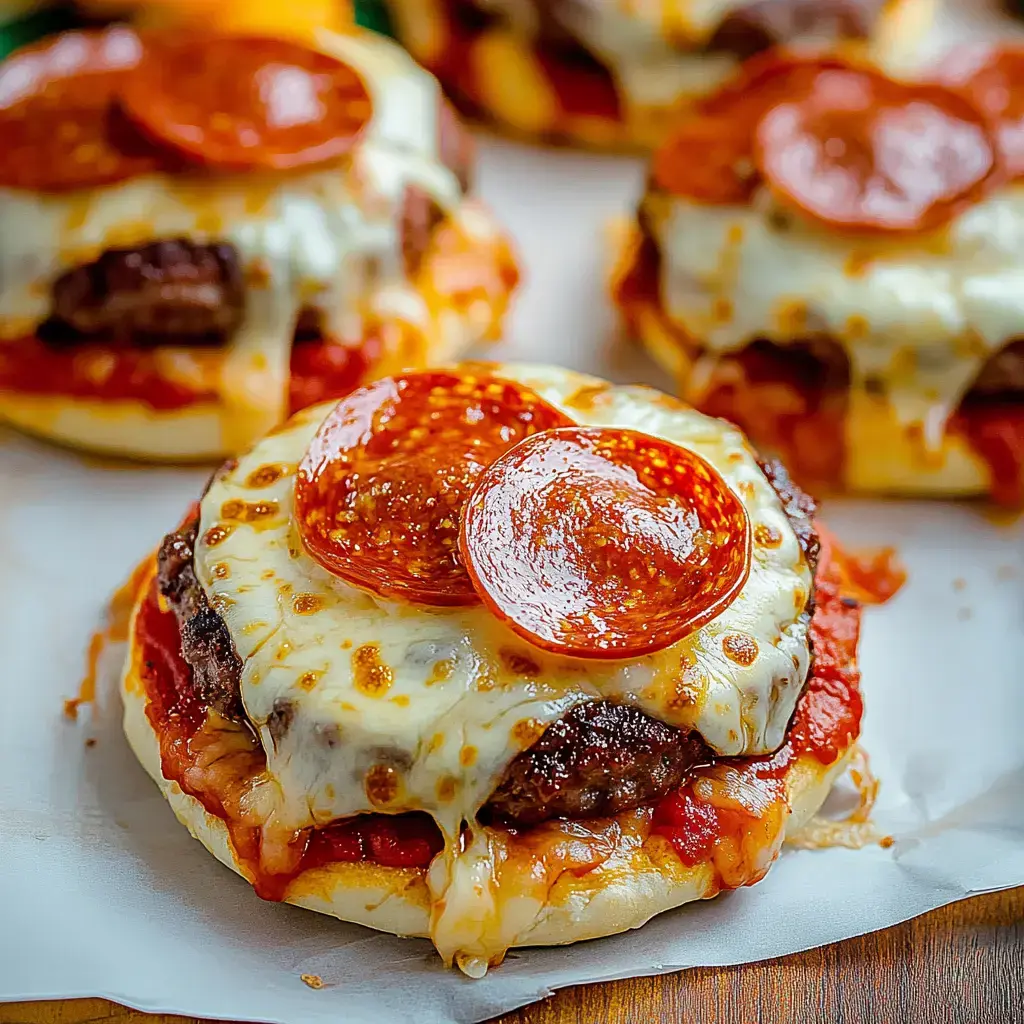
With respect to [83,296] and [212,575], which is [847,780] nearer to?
[212,575]

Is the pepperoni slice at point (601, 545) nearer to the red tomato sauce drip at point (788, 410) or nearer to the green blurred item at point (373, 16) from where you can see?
the red tomato sauce drip at point (788, 410)

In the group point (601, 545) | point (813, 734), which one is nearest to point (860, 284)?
point (813, 734)

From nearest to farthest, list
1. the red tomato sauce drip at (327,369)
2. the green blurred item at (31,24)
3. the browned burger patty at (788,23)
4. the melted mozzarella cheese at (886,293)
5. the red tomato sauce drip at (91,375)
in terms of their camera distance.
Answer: the melted mozzarella cheese at (886,293) → the red tomato sauce drip at (91,375) → the red tomato sauce drip at (327,369) → the browned burger patty at (788,23) → the green blurred item at (31,24)

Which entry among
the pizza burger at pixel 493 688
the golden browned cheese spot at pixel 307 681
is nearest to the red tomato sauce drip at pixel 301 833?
the pizza burger at pixel 493 688

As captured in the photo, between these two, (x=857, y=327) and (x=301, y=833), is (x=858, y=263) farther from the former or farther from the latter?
(x=301, y=833)

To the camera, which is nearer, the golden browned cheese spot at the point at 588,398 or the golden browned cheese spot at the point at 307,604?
the golden browned cheese spot at the point at 307,604

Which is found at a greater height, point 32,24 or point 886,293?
point 886,293

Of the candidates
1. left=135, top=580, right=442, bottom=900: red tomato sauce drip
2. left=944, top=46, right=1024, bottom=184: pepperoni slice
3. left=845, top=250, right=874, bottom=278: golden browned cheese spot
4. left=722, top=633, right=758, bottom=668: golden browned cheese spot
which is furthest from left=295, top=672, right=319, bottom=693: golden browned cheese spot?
left=944, top=46, right=1024, bottom=184: pepperoni slice
